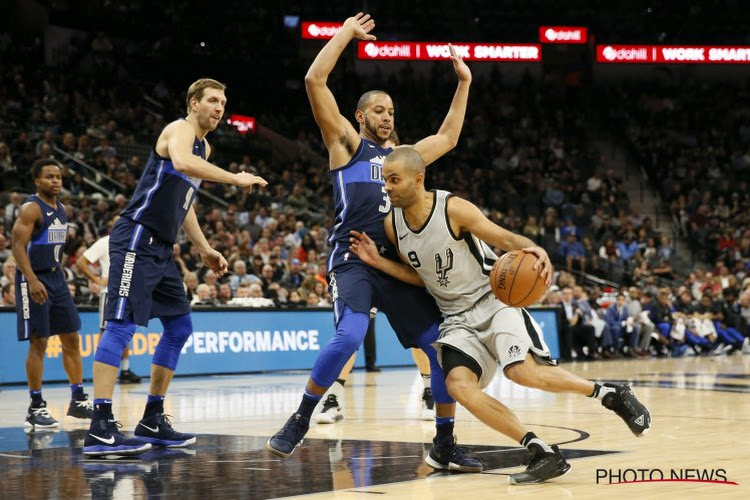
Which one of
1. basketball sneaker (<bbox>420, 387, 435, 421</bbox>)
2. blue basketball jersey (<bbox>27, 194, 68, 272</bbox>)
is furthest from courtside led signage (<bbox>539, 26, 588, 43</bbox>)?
blue basketball jersey (<bbox>27, 194, 68, 272</bbox>)

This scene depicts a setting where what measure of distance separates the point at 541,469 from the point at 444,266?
118cm

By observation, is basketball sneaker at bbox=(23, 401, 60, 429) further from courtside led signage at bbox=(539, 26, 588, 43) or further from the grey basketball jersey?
courtside led signage at bbox=(539, 26, 588, 43)

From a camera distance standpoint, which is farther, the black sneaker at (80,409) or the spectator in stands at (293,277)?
the spectator in stands at (293,277)

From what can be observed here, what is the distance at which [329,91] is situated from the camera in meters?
5.80

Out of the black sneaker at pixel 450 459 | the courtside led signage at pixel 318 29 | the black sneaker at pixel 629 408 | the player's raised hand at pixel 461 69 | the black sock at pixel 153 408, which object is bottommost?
the black sneaker at pixel 450 459

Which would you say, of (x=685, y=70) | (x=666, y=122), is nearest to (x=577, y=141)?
(x=666, y=122)

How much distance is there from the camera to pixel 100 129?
21250 mm

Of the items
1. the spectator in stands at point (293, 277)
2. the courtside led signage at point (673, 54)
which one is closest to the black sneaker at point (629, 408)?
the spectator in stands at point (293, 277)

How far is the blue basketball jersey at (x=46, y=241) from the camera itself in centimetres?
826

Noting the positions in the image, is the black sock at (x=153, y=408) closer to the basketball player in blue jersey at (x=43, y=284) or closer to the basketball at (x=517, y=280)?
the basketball player in blue jersey at (x=43, y=284)

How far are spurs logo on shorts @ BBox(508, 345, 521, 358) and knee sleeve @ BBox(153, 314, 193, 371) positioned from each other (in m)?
2.34

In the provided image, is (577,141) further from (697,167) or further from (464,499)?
(464,499)

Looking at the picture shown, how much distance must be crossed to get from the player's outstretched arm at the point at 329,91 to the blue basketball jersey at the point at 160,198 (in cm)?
104

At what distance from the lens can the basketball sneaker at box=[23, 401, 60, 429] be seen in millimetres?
7812
